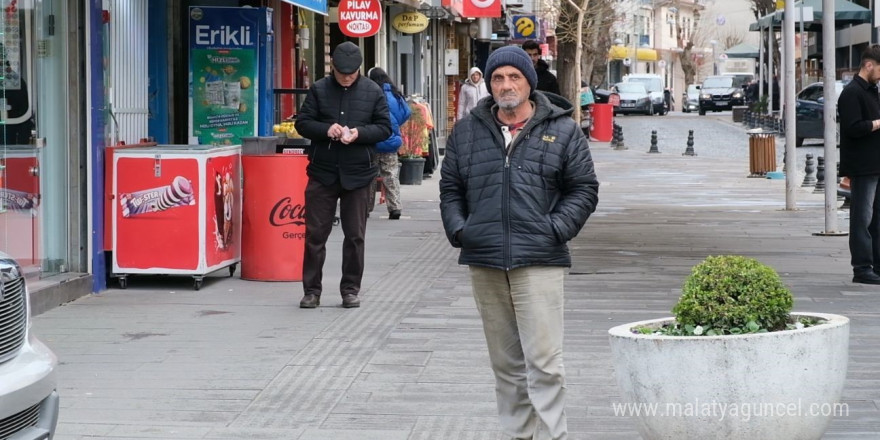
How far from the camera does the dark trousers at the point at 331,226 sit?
9.98 metres

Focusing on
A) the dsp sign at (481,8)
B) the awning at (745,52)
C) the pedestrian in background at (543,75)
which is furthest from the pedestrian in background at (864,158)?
the awning at (745,52)

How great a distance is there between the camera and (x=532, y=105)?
587 cm

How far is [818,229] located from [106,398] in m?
10.4

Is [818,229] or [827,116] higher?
[827,116]

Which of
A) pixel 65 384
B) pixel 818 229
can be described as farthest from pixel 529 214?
pixel 818 229

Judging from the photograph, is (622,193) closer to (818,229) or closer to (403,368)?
(818,229)

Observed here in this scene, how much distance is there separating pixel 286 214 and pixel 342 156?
1.45 metres

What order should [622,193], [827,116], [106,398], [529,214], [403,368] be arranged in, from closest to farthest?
[529,214], [106,398], [403,368], [827,116], [622,193]

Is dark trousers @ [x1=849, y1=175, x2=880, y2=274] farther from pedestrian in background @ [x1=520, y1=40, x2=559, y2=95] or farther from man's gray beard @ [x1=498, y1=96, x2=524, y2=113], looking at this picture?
man's gray beard @ [x1=498, y1=96, x2=524, y2=113]

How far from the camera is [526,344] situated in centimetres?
574

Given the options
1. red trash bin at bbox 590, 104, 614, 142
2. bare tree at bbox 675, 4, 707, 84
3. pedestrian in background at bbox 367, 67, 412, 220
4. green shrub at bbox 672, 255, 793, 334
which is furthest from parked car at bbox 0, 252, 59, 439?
bare tree at bbox 675, 4, 707, 84

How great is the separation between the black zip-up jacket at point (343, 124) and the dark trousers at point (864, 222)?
12.5 feet

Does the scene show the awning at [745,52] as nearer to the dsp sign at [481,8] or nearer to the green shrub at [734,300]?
the dsp sign at [481,8]

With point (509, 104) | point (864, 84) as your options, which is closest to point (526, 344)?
A: point (509, 104)
